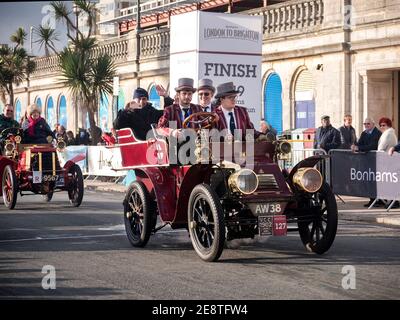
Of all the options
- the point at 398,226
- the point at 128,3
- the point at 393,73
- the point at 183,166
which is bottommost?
the point at 398,226

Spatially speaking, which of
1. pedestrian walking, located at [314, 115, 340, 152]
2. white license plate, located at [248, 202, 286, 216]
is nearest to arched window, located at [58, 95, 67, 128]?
pedestrian walking, located at [314, 115, 340, 152]

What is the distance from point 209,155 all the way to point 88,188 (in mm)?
16054

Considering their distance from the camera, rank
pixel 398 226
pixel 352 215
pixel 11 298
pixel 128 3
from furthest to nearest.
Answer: pixel 128 3, pixel 352 215, pixel 398 226, pixel 11 298

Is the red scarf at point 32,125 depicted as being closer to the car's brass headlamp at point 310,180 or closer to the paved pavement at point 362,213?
the paved pavement at point 362,213

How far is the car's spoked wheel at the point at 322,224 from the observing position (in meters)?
9.92

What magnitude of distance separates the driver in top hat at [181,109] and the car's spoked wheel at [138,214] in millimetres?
823

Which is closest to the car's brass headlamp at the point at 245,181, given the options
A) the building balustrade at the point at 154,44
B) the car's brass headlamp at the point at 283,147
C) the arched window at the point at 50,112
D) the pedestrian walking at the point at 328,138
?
the car's brass headlamp at the point at 283,147

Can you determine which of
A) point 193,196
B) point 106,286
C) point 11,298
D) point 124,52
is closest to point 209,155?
point 193,196

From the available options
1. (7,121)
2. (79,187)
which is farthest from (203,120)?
(7,121)

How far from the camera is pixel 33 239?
12.3m

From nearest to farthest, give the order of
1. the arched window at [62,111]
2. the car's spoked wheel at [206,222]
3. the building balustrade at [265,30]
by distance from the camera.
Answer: the car's spoked wheel at [206,222] < the building balustrade at [265,30] < the arched window at [62,111]

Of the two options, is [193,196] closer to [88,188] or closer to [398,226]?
[398,226]

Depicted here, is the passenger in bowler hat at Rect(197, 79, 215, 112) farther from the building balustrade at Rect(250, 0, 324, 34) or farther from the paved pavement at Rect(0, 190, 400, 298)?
the building balustrade at Rect(250, 0, 324, 34)

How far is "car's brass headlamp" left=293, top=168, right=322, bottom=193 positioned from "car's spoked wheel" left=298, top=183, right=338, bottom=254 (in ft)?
0.69
